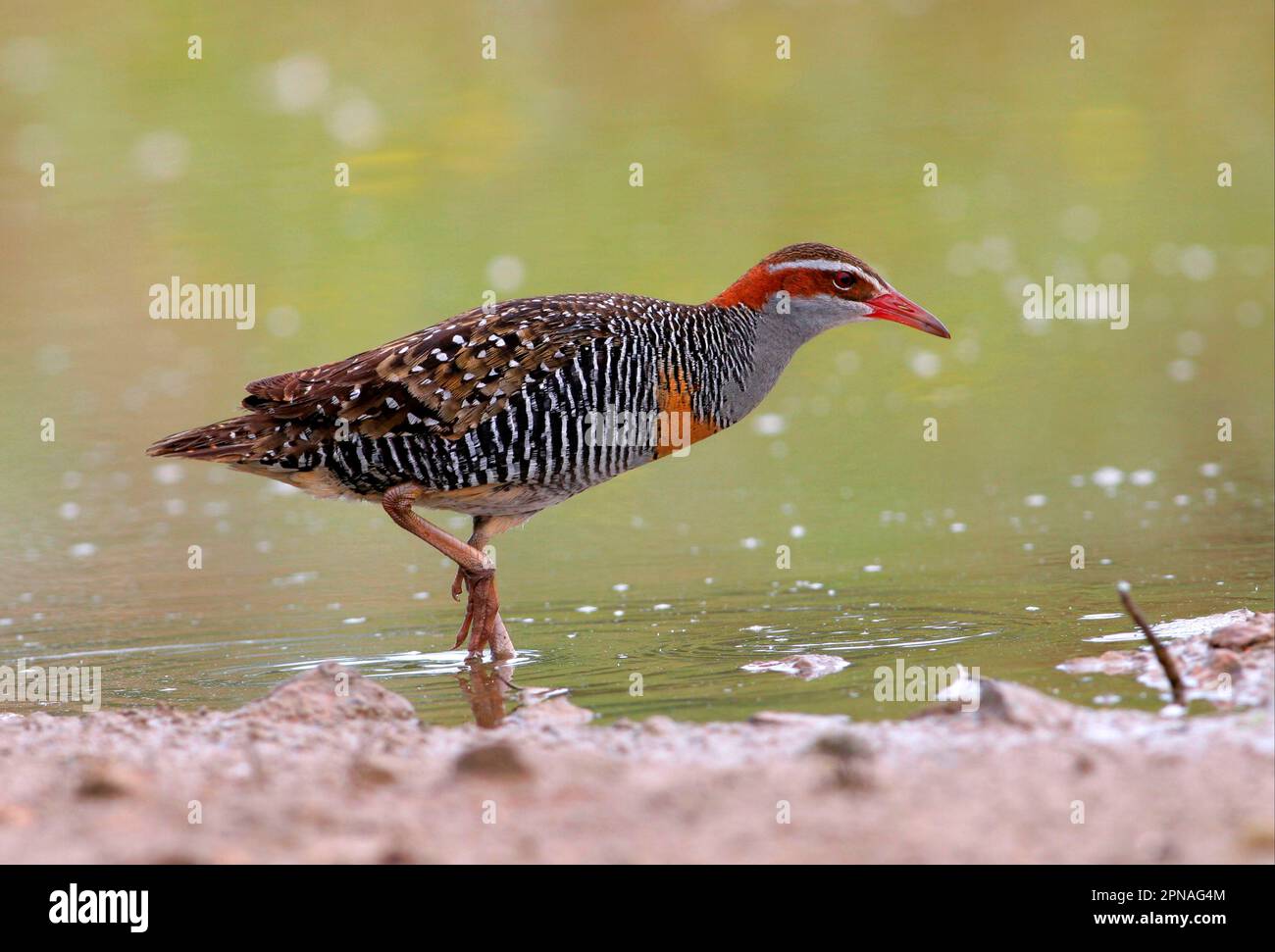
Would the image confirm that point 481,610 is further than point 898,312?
No

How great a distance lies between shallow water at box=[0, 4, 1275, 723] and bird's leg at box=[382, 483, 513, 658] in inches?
9.9

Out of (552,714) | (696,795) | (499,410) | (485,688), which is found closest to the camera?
(696,795)

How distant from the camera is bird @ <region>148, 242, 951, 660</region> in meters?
8.52

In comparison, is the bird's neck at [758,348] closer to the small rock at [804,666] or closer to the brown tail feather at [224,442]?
the small rock at [804,666]

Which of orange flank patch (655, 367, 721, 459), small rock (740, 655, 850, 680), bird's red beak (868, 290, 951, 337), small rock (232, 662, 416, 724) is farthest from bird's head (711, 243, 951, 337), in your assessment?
small rock (232, 662, 416, 724)

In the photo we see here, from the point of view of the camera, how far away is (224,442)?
29.6ft

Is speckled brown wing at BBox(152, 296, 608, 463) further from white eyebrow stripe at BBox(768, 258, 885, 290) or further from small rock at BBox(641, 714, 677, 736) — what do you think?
small rock at BBox(641, 714, 677, 736)

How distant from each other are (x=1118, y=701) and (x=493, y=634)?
3128 millimetres

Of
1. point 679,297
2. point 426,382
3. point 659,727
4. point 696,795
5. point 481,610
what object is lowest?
point 696,795

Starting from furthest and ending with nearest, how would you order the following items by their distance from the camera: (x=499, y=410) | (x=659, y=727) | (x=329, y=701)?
(x=499, y=410), (x=329, y=701), (x=659, y=727)

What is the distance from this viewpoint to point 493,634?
8.66 m

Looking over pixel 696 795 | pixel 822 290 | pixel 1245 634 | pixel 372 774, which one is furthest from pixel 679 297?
pixel 696 795

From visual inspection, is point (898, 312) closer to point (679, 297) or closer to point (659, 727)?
point (659, 727)

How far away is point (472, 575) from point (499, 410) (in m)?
0.83
